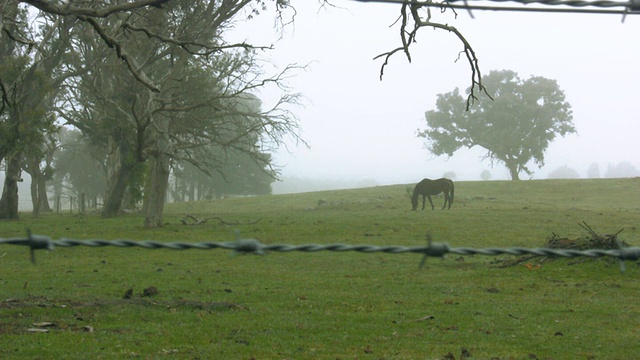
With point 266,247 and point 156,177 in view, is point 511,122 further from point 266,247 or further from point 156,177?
point 266,247

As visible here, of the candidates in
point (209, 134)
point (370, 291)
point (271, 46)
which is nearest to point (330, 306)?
point (370, 291)

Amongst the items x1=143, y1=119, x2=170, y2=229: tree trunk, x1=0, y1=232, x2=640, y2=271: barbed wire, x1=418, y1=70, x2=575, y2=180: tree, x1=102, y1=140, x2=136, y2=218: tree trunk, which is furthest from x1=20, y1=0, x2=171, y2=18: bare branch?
x1=418, y1=70, x2=575, y2=180: tree

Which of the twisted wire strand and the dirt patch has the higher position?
the twisted wire strand

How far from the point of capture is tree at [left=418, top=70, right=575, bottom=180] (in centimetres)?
7881

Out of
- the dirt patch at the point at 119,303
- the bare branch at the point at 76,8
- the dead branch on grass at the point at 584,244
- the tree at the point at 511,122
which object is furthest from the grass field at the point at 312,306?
the tree at the point at 511,122

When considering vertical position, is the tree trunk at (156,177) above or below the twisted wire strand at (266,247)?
above

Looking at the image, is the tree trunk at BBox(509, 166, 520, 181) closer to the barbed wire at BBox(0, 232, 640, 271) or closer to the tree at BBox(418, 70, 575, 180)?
the tree at BBox(418, 70, 575, 180)

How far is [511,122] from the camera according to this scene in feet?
259

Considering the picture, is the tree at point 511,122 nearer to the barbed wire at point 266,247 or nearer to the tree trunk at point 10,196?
the tree trunk at point 10,196

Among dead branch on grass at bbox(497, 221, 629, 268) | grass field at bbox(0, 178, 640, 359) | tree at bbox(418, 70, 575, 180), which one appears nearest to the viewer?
grass field at bbox(0, 178, 640, 359)

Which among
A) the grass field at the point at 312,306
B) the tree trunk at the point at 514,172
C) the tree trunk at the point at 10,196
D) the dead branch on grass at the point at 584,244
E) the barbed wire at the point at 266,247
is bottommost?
the grass field at the point at 312,306

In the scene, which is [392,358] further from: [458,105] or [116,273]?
[458,105]

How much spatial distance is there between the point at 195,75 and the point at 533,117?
179 feet

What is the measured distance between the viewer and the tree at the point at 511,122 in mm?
78812
